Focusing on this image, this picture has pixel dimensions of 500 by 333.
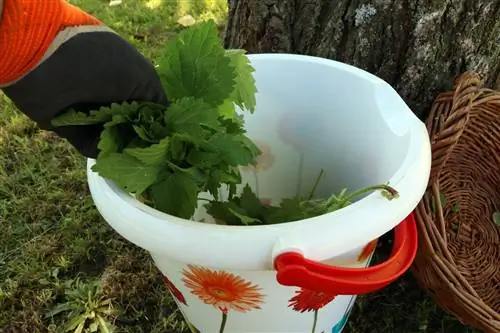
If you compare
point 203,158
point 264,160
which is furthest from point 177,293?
point 264,160

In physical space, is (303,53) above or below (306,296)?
above

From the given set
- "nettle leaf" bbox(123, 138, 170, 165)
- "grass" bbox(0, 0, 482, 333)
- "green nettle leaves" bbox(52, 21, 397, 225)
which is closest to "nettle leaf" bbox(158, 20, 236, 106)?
"green nettle leaves" bbox(52, 21, 397, 225)

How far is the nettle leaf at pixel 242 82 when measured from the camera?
89cm

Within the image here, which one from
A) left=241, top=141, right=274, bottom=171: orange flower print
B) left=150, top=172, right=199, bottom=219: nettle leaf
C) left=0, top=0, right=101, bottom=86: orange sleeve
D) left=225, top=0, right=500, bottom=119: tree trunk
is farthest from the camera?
left=241, top=141, right=274, bottom=171: orange flower print

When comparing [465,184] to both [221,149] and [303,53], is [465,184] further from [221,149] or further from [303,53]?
[221,149]

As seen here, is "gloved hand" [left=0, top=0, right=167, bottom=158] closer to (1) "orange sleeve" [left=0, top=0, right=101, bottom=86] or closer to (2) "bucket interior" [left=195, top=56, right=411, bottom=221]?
(1) "orange sleeve" [left=0, top=0, right=101, bottom=86]

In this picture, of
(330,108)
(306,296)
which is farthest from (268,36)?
(306,296)

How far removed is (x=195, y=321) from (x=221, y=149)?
31 cm

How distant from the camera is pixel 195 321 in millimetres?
959

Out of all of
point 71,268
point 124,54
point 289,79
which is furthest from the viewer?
point 71,268

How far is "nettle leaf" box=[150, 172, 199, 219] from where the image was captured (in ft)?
2.56

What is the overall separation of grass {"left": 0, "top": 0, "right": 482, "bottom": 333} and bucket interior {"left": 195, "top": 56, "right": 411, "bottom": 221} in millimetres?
240

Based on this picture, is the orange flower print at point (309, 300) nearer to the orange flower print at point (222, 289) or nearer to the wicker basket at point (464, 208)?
the orange flower print at point (222, 289)

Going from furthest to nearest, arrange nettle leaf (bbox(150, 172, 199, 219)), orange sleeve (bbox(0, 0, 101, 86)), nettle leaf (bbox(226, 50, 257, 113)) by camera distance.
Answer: nettle leaf (bbox(226, 50, 257, 113))
nettle leaf (bbox(150, 172, 199, 219))
orange sleeve (bbox(0, 0, 101, 86))
